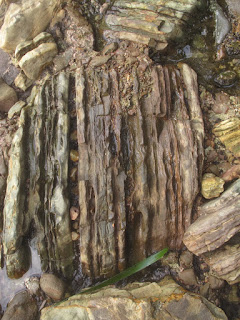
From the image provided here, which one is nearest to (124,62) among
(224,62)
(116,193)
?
(224,62)

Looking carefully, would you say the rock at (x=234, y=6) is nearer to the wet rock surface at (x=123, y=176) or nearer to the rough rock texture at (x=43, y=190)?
the wet rock surface at (x=123, y=176)

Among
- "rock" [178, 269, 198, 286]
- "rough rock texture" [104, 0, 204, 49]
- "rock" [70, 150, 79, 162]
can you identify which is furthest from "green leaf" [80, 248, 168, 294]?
"rough rock texture" [104, 0, 204, 49]

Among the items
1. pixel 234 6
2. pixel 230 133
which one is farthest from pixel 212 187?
pixel 234 6

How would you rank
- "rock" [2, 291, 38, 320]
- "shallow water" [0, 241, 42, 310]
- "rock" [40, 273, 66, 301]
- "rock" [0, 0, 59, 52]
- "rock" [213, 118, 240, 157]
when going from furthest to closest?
"rock" [0, 0, 59, 52] → "rock" [213, 118, 240, 157] → "shallow water" [0, 241, 42, 310] → "rock" [40, 273, 66, 301] → "rock" [2, 291, 38, 320]

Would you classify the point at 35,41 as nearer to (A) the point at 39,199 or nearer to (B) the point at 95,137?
(B) the point at 95,137

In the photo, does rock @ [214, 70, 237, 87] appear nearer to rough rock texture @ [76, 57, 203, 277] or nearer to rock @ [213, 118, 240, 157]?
rock @ [213, 118, 240, 157]

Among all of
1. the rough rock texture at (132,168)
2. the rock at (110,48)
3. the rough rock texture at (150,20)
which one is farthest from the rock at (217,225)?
the rock at (110,48)
